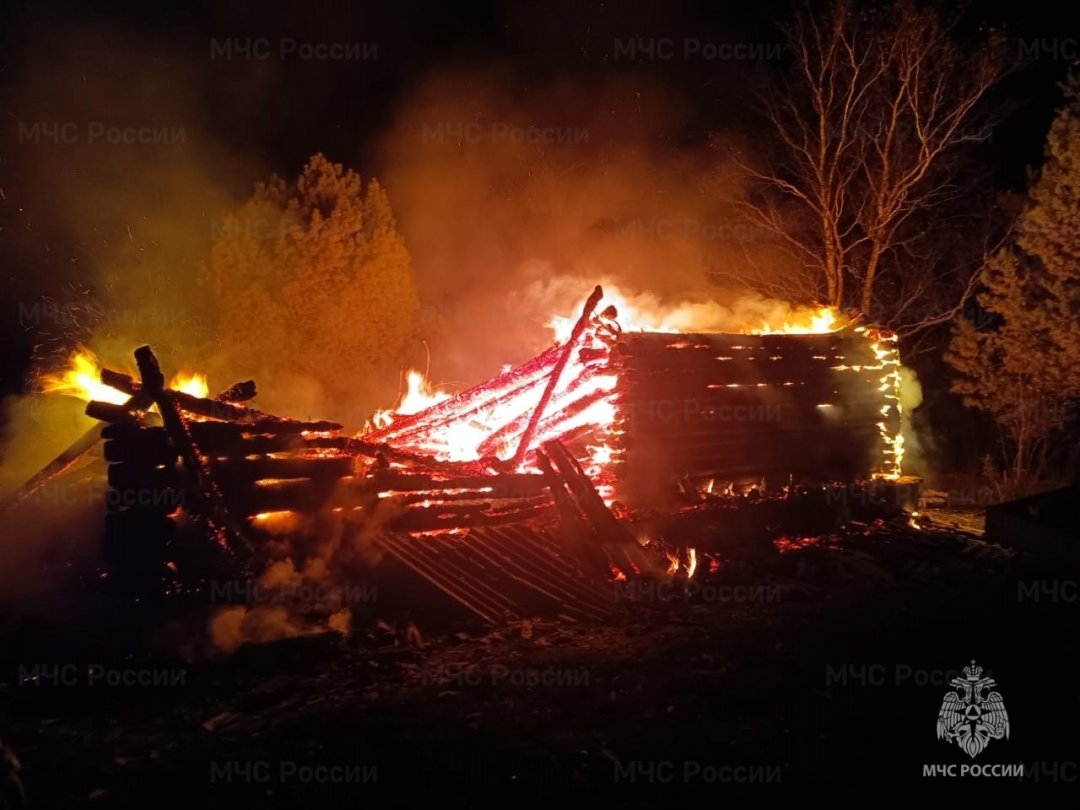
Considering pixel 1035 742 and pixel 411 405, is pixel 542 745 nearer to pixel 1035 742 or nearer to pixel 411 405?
pixel 1035 742

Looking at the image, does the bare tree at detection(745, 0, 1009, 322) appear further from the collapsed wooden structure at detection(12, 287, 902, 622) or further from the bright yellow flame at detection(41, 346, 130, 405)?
the bright yellow flame at detection(41, 346, 130, 405)

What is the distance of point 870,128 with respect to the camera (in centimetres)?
1769

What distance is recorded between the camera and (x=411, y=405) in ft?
43.5

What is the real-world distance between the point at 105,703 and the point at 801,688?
5.84 meters

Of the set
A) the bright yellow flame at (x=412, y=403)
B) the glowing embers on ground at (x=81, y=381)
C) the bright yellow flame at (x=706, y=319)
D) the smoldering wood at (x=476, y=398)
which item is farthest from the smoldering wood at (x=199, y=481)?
the bright yellow flame at (x=706, y=319)

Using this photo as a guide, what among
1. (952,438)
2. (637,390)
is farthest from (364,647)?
(952,438)

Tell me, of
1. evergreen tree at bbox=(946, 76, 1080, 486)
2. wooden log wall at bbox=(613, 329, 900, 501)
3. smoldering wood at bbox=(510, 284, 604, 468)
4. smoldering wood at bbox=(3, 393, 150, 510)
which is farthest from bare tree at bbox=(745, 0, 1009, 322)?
smoldering wood at bbox=(3, 393, 150, 510)

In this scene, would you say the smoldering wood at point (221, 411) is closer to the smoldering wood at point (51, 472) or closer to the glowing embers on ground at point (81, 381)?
the glowing embers on ground at point (81, 381)

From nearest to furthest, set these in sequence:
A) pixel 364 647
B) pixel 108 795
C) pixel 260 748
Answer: pixel 108 795
pixel 260 748
pixel 364 647

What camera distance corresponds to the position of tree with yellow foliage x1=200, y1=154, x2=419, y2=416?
18.6 meters

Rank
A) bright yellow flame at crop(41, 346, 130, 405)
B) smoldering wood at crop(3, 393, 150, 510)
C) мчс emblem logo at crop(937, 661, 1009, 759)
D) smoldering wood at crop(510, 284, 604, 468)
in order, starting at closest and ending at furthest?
мчс emblem logo at crop(937, 661, 1009, 759), smoldering wood at crop(3, 393, 150, 510), bright yellow flame at crop(41, 346, 130, 405), smoldering wood at crop(510, 284, 604, 468)

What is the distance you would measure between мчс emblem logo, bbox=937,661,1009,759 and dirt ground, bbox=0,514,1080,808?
0.09m

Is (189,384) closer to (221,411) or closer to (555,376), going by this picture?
(221,411)

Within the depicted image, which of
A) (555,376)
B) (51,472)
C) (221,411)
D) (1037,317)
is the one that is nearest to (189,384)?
(221,411)
